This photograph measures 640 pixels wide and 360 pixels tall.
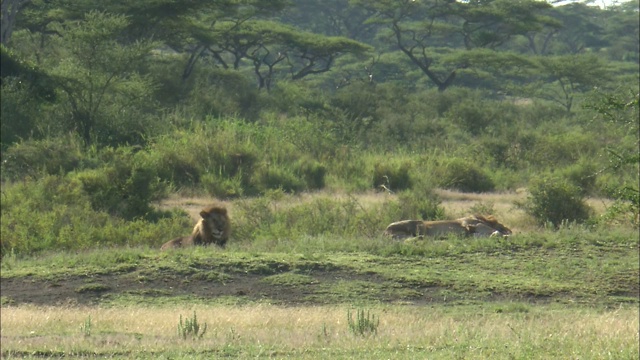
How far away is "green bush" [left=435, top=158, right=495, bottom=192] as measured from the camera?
22.3 meters

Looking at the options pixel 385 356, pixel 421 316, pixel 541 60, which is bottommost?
pixel 541 60

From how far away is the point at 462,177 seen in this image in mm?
22609

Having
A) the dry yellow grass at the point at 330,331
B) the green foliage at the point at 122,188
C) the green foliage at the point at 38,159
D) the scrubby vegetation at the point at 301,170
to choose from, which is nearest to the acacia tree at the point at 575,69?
the scrubby vegetation at the point at 301,170

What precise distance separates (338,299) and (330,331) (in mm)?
2596

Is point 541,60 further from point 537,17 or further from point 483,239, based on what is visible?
point 483,239

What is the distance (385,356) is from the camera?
22.2 ft

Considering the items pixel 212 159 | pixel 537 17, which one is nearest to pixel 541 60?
pixel 537 17

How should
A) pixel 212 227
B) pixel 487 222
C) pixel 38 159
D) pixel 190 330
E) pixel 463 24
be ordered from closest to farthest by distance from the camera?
pixel 190 330 → pixel 212 227 → pixel 487 222 → pixel 38 159 → pixel 463 24

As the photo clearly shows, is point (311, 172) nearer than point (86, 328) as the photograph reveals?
No

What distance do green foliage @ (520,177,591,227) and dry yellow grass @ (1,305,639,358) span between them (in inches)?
254

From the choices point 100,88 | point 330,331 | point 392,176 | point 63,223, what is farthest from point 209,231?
point 100,88

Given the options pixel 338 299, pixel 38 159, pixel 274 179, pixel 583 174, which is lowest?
pixel 274 179

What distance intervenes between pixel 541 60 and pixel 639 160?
29988mm

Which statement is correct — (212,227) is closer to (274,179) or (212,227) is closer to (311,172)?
(274,179)
